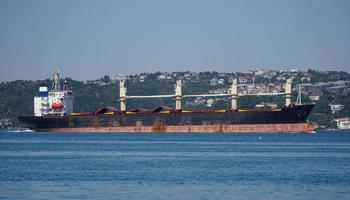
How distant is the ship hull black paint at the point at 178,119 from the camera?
11456 cm

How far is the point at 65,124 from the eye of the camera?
5039 inches

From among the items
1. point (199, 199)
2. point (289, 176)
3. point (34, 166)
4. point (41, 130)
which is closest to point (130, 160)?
point (34, 166)

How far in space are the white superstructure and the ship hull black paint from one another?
12.3ft

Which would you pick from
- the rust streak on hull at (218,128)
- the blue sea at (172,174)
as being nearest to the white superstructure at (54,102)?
the rust streak on hull at (218,128)

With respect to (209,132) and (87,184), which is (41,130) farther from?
(87,184)

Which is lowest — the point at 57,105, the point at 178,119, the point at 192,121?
the point at 192,121

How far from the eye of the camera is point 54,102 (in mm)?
135000

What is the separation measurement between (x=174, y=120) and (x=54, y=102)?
21.6 metres

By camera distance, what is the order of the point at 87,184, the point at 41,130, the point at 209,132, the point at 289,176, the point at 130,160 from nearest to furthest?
the point at 87,184 < the point at 289,176 < the point at 130,160 < the point at 209,132 < the point at 41,130

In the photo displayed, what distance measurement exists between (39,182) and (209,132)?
74244 mm

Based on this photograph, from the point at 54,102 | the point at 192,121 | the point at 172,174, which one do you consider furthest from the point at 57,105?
the point at 172,174

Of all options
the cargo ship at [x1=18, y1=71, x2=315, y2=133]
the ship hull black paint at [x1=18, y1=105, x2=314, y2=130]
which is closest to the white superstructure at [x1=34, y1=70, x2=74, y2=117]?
the cargo ship at [x1=18, y1=71, x2=315, y2=133]

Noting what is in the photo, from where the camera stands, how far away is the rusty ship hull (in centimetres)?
11494

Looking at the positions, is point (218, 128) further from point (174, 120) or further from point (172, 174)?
point (172, 174)
